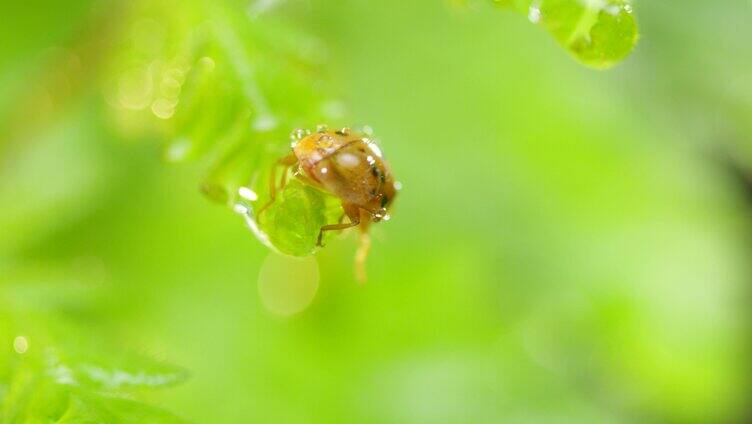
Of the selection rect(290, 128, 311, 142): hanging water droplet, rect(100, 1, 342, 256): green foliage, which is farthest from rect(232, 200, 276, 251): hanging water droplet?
rect(290, 128, 311, 142): hanging water droplet

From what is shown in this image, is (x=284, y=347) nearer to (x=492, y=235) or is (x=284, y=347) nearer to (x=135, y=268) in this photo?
(x=135, y=268)

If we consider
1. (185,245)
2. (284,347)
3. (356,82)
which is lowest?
(284,347)

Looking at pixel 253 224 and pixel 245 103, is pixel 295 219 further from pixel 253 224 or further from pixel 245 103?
pixel 245 103

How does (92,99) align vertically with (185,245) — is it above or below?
above

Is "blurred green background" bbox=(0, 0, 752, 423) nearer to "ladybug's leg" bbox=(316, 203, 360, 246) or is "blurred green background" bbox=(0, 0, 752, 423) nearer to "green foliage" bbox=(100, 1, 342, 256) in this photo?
"green foliage" bbox=(100, 1, 342, 256)

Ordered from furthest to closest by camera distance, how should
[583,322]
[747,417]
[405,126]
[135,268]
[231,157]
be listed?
[747,417] → [583,322] → [405,126] → [135,268] → [231,157]

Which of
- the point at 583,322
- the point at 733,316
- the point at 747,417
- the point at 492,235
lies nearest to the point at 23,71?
the point at 492,235
